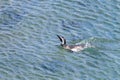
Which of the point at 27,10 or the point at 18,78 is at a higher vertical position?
the point at 27,10

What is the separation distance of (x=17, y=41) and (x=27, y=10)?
11.5 feet

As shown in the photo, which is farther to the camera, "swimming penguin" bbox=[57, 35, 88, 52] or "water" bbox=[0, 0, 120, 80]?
"swimming penguin" bbox=[57, 35, 88, 52]

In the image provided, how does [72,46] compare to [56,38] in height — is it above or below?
below

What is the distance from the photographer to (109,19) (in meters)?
25.1

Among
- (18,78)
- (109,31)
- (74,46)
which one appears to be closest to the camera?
(18,78)

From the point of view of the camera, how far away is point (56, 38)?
23.6 meters

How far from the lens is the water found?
20578mm

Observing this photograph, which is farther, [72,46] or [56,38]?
[56,38]

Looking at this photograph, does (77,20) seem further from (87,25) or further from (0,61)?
(0,61)

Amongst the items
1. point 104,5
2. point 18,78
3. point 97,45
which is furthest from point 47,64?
point 104,5

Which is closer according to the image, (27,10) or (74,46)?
(74,46)

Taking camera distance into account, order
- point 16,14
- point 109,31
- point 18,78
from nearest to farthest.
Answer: point 18,78 → point 109,31 → point 16,14

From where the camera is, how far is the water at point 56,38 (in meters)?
20.6

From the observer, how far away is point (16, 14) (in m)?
25.8
